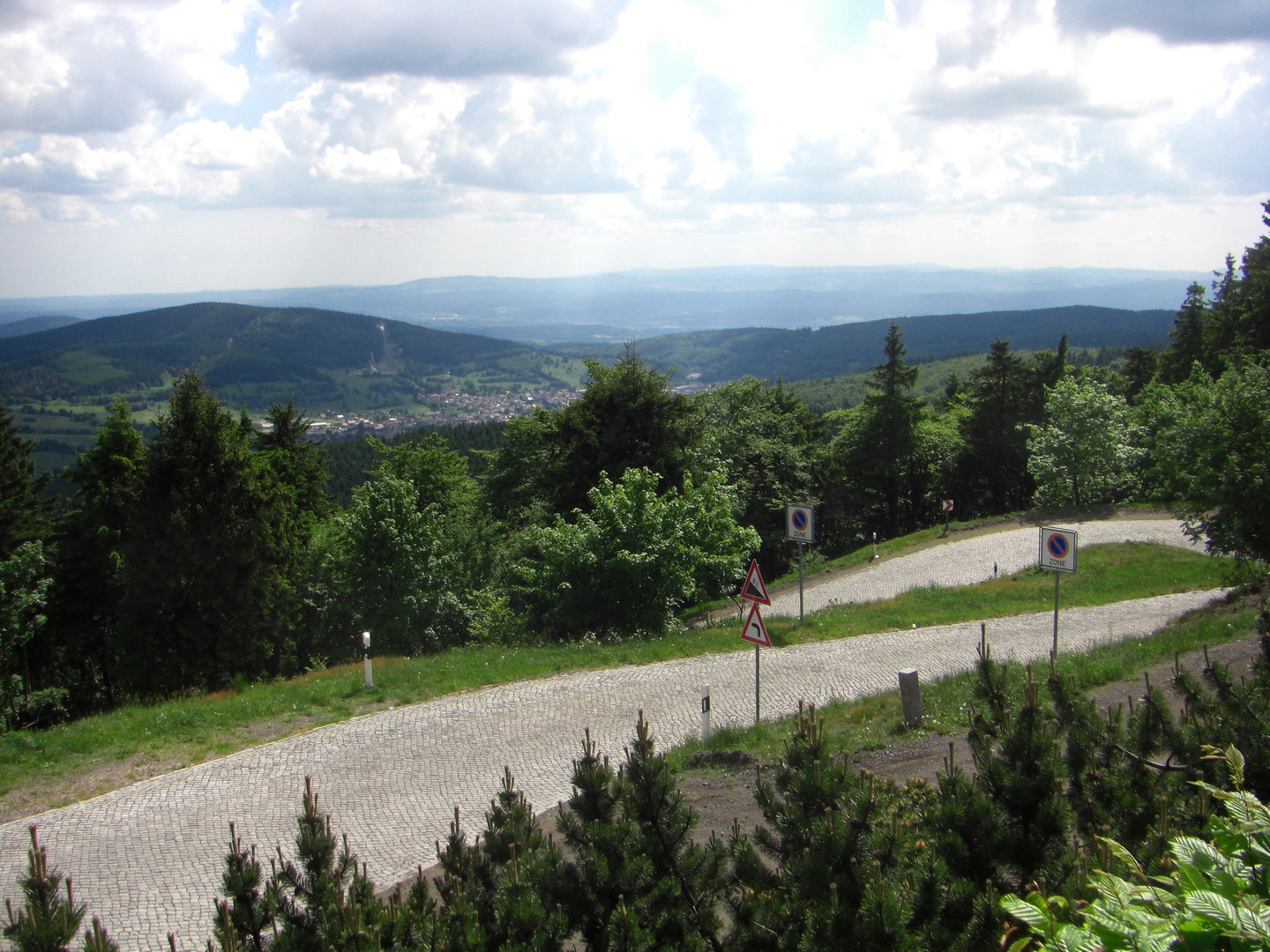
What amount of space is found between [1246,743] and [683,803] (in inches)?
135

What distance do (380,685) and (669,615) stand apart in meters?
7.08

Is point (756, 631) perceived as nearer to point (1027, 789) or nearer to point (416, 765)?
point (416, 765)

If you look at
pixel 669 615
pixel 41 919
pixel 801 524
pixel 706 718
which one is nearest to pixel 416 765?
pixel 706 718

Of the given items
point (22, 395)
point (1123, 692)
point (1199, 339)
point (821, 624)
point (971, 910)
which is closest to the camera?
point (971, 910)

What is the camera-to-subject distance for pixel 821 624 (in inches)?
714

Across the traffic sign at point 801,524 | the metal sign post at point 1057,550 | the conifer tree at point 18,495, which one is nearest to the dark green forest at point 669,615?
the conifer tree at point 18,495

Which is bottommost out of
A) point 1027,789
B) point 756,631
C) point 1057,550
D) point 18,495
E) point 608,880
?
point 18,495

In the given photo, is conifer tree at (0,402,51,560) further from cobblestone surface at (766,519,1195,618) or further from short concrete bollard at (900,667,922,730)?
short concrete bollard at (900,667,922,730)

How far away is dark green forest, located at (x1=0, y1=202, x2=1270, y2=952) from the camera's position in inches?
157

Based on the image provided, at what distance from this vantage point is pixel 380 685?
14133 mm

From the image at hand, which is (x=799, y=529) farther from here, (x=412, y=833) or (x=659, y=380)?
(x=659, y=380)

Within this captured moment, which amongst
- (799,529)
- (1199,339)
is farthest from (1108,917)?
(1199,339)

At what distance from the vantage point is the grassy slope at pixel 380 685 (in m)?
10.9

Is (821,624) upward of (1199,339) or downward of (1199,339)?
downward
